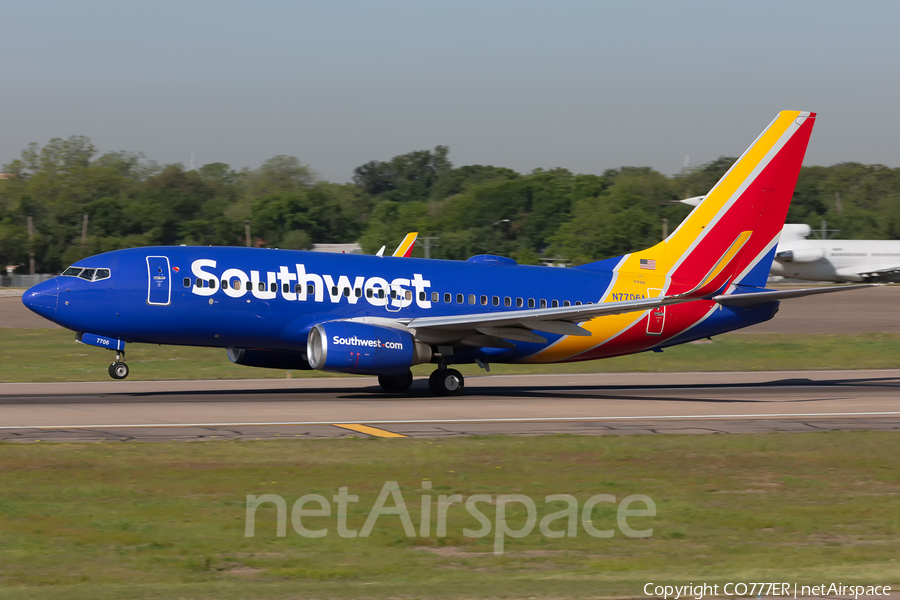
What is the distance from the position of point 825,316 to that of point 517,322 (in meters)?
44.9

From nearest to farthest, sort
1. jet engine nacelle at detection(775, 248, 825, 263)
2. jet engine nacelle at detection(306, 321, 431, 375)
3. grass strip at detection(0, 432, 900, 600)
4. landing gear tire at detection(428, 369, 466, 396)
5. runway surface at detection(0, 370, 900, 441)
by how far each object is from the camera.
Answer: grass strip at detection(0, 432, 900, 600) → runway surface at detection(0, 370, 900, 441) → jet engine nacelle at detection(306, 321, 431, 375) → landing gear tire at detection(428, 369, 466, 396) → jet engine nacelle at detection(775, 248, 825, 263)

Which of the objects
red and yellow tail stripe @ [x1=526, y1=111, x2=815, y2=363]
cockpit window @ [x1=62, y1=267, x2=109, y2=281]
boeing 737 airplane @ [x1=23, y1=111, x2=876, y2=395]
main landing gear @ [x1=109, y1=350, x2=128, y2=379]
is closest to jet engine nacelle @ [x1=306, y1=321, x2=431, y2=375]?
boeing 737 airplane @ [x1=23, y1=111, x2=876, y2=395]

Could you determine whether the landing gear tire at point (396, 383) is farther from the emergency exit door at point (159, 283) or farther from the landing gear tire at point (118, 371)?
the landing gear tire at point (118, 371)

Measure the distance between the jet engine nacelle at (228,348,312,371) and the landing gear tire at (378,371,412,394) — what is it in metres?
2.54

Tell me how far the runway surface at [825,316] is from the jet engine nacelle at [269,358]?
32674 mm

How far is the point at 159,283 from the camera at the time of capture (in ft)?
92.0

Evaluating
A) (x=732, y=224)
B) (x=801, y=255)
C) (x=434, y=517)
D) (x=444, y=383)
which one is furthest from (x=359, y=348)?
(x=801, y=255)

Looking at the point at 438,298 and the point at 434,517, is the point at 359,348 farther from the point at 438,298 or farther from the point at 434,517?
the point at 434,517

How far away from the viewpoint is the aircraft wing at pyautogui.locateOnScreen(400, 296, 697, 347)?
93.9 feet

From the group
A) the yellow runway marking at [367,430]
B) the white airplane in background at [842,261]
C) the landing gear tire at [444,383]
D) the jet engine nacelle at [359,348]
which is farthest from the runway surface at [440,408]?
the white airplane in background at [842,261]

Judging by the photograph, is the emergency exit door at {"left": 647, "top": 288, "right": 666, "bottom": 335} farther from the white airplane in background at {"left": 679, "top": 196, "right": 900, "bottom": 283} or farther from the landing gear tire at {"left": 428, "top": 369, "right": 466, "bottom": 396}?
the white airplane in background at {"left": 679, "top": 196, "right": 900, "bottom": 283}

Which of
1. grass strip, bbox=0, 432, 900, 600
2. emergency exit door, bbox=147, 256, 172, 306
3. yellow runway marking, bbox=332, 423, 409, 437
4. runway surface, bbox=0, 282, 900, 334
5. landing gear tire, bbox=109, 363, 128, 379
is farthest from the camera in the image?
runway surface, bbox=0, 282, 900, 334

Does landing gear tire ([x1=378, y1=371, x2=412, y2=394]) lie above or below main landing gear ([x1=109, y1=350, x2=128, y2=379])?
below

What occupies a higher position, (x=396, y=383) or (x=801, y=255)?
(x=801, y=255)
